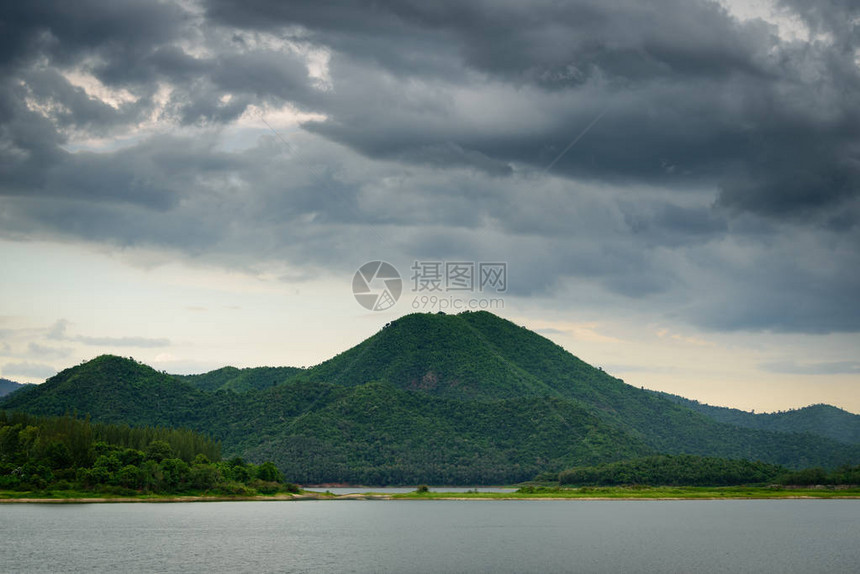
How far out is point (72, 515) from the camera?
384ft

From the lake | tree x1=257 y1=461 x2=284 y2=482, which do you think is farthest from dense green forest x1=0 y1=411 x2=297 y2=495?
the lake

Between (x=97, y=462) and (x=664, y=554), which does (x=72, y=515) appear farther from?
(x=664, y=554)

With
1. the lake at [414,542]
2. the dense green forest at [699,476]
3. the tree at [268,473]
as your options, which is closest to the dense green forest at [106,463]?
the tree at [268,473]

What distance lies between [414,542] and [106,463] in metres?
68.5

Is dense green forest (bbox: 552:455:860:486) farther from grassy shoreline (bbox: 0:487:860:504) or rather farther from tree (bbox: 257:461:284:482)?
tree (bbox: 257:461:284:482)

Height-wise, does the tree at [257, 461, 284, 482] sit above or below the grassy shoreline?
above

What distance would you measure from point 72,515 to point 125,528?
60.0ft

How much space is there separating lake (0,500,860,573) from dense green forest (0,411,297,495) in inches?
183

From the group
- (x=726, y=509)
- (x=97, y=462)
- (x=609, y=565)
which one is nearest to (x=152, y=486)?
(x=97, y=462)

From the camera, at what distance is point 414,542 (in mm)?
99812

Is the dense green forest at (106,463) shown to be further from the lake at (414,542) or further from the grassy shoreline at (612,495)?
the lake at (414,542)

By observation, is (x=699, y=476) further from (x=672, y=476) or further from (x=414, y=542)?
(x=414, y=542)

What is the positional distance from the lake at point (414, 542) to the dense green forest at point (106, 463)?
466 centimetres

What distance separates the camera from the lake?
75688mm
